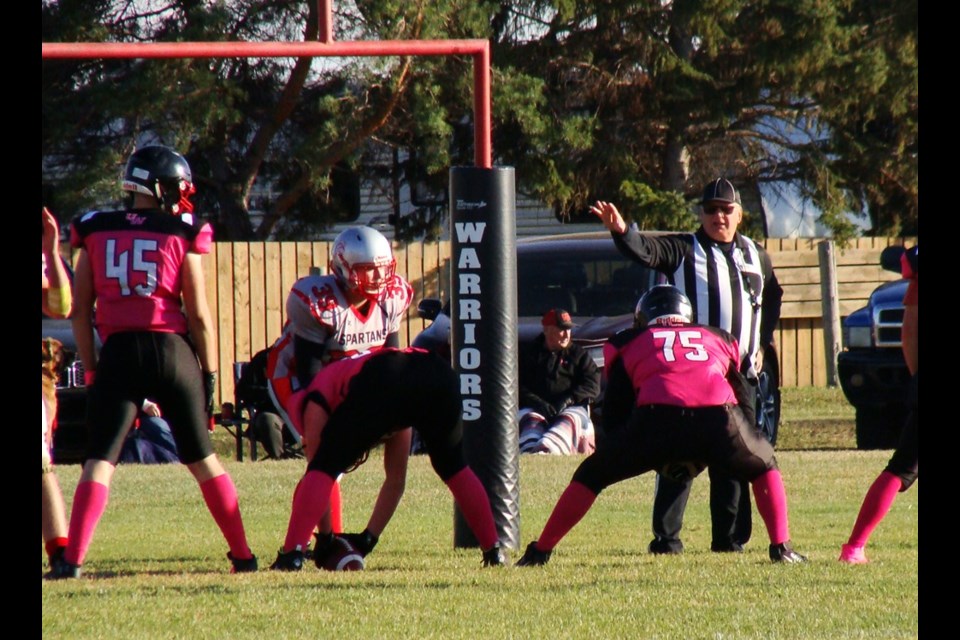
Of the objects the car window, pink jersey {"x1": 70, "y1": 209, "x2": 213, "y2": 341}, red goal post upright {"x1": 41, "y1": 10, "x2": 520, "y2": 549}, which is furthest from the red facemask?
the car window

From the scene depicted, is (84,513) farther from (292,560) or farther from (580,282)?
(580,282)

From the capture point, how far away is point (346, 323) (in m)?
7.05

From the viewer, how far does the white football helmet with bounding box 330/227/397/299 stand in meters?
6.96

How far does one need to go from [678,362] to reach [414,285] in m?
12.0

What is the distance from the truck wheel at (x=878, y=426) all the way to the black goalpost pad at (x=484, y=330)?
670 cm

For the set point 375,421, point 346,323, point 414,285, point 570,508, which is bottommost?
point 570,508

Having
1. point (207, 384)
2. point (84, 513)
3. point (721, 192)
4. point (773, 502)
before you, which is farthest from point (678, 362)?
point (84, 513)

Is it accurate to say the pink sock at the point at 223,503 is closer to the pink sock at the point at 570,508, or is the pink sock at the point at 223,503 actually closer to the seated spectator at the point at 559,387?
the pink sock at the point at 570,508

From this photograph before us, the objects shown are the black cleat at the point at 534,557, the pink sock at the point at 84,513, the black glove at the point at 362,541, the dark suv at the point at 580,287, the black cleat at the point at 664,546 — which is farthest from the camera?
the dark suv at the point at 580,287

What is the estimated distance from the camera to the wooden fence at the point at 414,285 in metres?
18.0

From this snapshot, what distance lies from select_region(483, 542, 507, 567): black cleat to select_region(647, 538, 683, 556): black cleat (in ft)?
3.36

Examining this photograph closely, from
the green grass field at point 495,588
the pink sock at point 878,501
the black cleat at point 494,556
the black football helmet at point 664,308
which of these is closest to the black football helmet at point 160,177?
the green grass field at point 495,588

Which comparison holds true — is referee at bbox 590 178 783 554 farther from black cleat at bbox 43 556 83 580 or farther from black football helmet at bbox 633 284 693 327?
black cleat at bbox 43 556 83 580

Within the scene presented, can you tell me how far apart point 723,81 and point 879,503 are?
1401 cm
